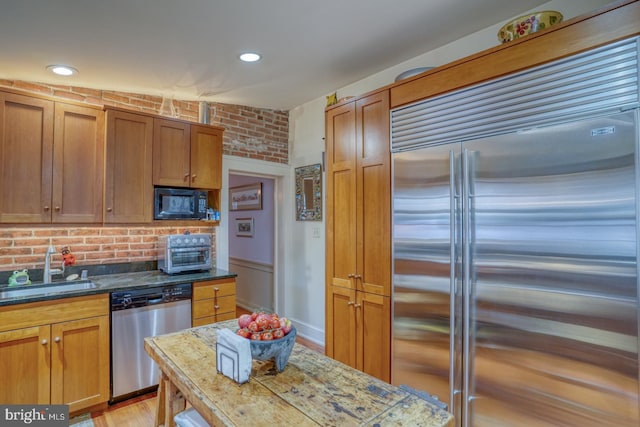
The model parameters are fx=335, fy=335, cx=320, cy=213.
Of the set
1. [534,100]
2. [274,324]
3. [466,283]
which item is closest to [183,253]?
[274,324]

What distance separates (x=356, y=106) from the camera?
2.66 m

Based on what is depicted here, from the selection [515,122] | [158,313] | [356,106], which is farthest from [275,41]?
[158,313]

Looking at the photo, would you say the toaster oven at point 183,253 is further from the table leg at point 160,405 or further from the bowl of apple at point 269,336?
the bowl of apple at point 269,336

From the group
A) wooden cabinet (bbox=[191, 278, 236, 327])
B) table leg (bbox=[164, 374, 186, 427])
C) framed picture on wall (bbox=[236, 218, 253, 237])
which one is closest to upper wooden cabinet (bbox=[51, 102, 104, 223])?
wooden cabinet (bbox=[191, 278, 236, 327])

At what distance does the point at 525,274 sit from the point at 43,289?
339cm

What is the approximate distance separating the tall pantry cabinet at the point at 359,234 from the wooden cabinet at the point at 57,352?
68.5 inches

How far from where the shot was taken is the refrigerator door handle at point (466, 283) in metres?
1.94

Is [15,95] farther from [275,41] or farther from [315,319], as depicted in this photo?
[315,319]

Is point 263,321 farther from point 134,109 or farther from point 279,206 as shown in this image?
point 279,206

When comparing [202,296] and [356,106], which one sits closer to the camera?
[356,106]

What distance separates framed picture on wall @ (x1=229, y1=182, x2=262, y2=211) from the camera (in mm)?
4957

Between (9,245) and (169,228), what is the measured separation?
1.20 metres

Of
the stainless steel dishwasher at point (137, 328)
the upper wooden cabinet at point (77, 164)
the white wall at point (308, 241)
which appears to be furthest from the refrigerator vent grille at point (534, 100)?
the upper wooden cabinet at point (77, 164)

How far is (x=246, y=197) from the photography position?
5227 mm
